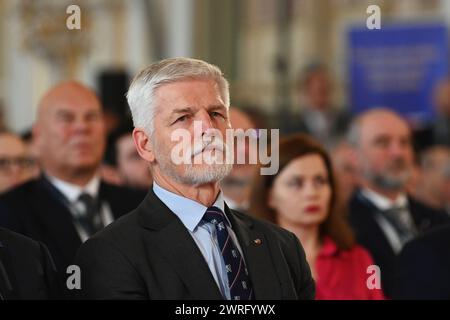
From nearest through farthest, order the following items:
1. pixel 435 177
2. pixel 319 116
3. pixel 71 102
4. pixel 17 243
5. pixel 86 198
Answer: pixel 17 243 → pixel 86 198 → pixel 71 102 → pixel 435 177 → pixel 319 116

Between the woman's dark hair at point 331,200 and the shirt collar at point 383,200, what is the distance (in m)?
1.31

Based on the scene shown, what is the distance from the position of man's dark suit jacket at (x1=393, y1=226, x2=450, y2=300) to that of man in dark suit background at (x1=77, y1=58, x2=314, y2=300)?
4.78 feet

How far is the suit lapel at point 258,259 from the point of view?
11.0 ft

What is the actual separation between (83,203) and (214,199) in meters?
1.03

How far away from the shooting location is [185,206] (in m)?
3.36

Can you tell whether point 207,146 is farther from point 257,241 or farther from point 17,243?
point 17,243

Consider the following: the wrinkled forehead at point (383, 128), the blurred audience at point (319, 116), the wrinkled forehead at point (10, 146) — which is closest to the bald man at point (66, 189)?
the wrinkled forehead at point (10, 146)

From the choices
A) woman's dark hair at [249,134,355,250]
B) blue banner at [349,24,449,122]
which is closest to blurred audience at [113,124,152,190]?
woman's dark hair at [249,134,355,250]

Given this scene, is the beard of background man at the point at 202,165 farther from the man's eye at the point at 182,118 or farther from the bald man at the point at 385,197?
the bald man at the point at 385,197

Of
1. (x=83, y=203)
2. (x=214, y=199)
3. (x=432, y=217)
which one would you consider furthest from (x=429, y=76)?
(x=214, y=199)

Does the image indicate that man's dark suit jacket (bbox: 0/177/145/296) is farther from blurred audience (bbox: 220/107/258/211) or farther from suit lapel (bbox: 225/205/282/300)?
blurred audience (bbox: 220/107/258/211)

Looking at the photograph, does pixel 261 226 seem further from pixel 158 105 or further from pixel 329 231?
pixel 329 231

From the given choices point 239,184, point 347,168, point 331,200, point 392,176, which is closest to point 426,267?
point 331,200

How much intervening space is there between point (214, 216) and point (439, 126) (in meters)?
7.77
